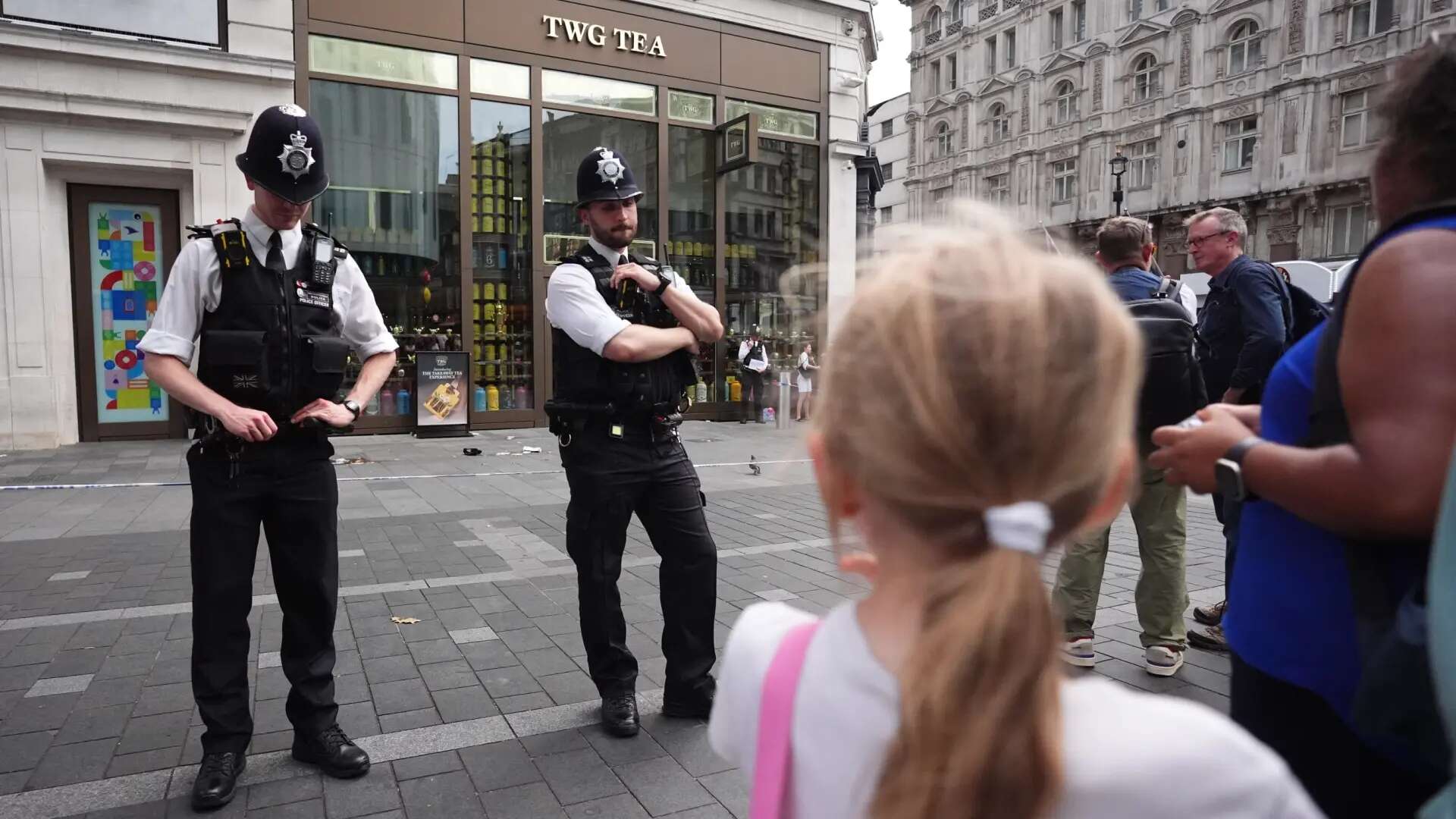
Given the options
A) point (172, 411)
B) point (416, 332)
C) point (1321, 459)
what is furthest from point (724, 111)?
point (1321, 459)

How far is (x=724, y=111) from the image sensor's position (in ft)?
53.6

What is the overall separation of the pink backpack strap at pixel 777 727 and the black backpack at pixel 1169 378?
1861 millimetres

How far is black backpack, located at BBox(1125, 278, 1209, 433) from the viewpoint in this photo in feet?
8.64

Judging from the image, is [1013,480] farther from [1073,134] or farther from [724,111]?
[1073,134]

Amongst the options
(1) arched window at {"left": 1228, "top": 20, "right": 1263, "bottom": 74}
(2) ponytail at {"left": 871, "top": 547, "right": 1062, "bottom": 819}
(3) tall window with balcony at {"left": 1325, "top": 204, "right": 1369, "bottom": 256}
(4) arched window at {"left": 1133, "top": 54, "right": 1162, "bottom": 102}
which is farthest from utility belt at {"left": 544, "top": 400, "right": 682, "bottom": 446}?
(4) arched window at {"left": 1133, "top": 54, "right": 1162, "bottom": 102}

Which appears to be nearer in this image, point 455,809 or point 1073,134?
point 455,809

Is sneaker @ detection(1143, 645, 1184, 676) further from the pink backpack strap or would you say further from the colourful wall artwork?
the colourful wall artwork

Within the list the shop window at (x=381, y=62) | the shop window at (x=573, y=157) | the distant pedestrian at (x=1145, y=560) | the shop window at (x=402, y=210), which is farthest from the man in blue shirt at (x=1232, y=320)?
the shop window at (x=381, y=62)

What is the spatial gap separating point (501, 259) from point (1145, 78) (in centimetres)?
3935

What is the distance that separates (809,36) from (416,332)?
370 inches

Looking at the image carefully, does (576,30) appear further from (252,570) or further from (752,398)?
(252,570)

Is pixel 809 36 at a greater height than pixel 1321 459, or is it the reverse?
pixel 809 36

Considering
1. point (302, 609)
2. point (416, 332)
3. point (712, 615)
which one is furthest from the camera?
point (416, 332)

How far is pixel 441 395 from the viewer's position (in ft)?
44.3
